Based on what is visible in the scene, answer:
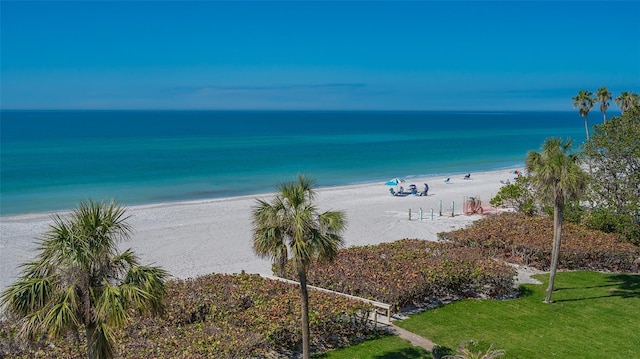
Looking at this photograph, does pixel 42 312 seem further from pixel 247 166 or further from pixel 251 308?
pixel 247 166

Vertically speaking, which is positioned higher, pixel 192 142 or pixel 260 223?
pixel 192 142

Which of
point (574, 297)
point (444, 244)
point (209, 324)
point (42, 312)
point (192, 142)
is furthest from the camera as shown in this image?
point (192, 142)

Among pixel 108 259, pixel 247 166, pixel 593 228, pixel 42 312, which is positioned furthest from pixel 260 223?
pixel 247 166

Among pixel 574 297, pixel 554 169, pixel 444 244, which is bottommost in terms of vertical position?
pixel 574 297

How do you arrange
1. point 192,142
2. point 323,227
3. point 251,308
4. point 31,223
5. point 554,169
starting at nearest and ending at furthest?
point 323,227
point 251,308
point 554,169
point 31,223
point 192,142

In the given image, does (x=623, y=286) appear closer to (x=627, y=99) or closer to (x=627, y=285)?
(x=627, y=285)

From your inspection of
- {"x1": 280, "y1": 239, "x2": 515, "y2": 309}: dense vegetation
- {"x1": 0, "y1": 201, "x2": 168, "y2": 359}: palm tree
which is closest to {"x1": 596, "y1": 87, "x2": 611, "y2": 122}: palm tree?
{"x1": 280, "y1": 239, "x2": 515, "y2": 309}: dense vegetation

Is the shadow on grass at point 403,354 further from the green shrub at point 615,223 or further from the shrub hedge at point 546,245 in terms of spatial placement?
the green shrub at point 615,223
